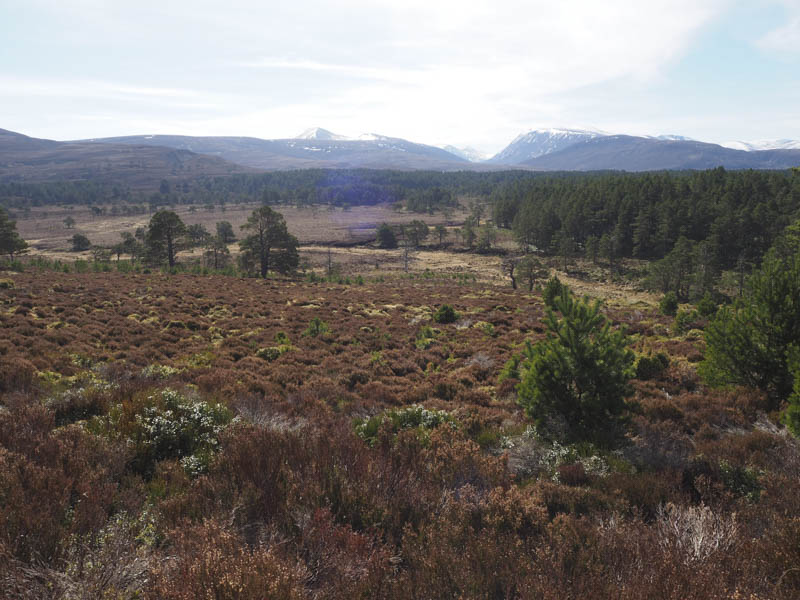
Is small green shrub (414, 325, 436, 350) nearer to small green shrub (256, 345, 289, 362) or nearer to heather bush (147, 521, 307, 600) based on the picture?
small green shrub (256, 345, 289, 362)

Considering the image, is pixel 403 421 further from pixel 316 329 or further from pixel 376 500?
pixel 316 329

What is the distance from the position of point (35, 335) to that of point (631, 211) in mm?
92760

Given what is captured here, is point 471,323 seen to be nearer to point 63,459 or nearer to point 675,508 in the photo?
point 675,508

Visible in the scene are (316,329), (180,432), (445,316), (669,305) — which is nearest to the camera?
(180,432)

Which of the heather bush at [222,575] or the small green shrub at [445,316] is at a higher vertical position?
the heather bush at [222,575]

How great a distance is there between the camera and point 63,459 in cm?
418

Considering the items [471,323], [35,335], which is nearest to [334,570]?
[35,335]

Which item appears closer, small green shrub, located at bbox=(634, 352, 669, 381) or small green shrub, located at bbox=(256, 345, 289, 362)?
small green shrub, located at bbox=(634, 352, 669, 381)

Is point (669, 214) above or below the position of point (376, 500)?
above

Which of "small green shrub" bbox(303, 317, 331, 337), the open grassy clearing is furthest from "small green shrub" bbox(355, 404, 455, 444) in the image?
the open grassy clearing

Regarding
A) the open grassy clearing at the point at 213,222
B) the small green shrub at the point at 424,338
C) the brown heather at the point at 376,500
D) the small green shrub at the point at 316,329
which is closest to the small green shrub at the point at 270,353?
the small green shrub at the point at 316,329

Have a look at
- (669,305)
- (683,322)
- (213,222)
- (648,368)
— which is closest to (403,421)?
(648,368)

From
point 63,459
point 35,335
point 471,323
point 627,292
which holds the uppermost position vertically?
point 63,459

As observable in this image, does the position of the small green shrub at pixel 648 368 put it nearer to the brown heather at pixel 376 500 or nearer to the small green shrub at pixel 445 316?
the brown heather at pixel 376 500
